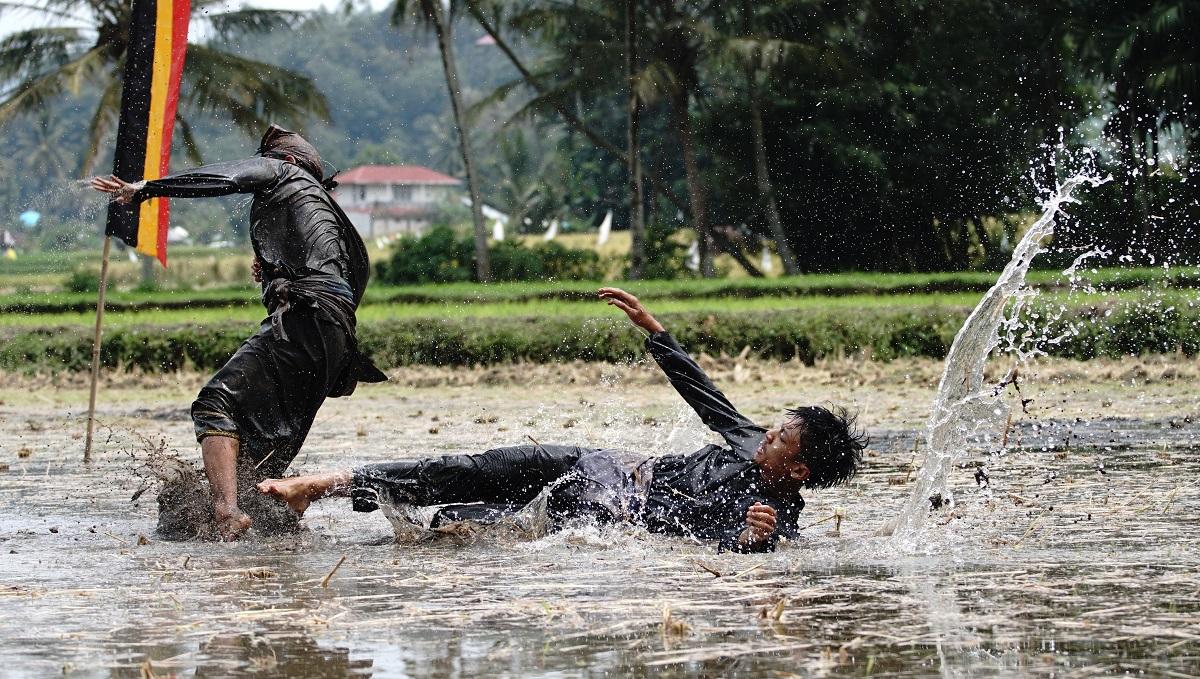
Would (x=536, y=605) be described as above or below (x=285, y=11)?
below

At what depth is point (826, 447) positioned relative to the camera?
6.23 m

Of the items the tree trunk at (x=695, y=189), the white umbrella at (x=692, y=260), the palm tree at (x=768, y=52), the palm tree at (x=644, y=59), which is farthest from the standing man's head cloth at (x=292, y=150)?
the white umbrella at (x=692, y=260)

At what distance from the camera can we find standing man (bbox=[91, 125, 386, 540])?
22.0 feet

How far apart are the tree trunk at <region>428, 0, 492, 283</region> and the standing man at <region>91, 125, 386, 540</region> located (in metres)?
22.6

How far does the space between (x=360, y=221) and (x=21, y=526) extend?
84.1 meters

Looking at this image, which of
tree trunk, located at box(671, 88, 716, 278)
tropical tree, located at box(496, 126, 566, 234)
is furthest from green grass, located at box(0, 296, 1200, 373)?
tropical tree, located at box(496, 126, 566, 234)

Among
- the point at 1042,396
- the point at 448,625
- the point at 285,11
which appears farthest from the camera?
the point at 285,11

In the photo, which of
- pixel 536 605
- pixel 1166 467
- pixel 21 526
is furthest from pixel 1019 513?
pixel 21 526

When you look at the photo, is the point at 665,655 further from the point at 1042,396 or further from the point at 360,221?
the point at 360,221

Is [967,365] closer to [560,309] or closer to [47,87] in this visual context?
[560,309]

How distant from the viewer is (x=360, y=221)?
9038 cm

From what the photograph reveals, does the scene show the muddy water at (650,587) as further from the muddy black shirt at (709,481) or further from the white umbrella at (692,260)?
the white umbrella at (692,260)

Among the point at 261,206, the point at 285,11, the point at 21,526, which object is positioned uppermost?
the point at 285,11

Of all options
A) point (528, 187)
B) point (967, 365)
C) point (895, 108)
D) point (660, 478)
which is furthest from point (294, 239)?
point (528, 187)
